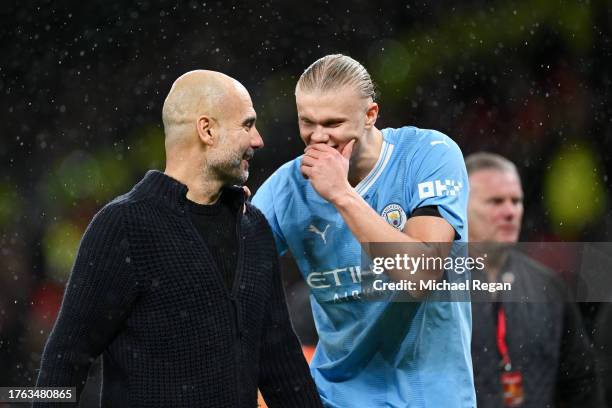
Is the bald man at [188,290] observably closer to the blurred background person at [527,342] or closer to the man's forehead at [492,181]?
the blurred background person at [527,342]

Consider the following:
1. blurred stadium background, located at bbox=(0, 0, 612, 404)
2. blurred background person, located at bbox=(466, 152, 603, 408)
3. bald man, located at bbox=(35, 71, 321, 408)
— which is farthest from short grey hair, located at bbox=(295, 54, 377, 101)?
blurred stadium background, located at bbox=(0, 0, 612, 404)

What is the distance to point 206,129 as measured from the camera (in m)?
2.43

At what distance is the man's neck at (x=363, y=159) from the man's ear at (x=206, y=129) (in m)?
0.59

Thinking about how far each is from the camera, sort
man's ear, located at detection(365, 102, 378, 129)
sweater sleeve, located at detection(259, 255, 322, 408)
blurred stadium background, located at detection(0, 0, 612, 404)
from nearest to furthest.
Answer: sweater sleeve, located at detection(259, 255, 322, 408), man's ear, located at detection(365, 102, 378, 129), blurred stadium background, located at detection(0, 0, 612, 404)

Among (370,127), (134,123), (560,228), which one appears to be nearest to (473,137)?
(560,228)

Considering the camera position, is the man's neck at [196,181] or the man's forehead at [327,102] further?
the man's forehead at [327,102]

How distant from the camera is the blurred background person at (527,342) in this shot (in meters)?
3.71

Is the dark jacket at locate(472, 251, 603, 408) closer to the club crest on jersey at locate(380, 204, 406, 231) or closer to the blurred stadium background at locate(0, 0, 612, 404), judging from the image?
the club crest on jersey at locate(380, 204, 406, 231)

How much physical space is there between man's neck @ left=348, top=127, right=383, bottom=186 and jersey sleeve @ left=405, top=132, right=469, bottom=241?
12 cm

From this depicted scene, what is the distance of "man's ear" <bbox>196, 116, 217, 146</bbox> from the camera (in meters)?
2.41

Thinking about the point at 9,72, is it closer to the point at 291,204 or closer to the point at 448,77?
the point at 448,77

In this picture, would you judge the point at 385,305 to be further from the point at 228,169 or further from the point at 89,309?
the point at 89,309

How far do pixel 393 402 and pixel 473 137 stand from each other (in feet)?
14.0

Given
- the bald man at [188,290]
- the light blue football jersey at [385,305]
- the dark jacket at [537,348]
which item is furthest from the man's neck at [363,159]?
the dark jacket at [537,348]
